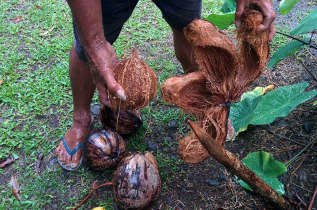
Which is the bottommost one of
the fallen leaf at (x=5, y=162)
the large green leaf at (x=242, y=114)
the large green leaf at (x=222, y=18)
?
the fallen leaf at (x=5, y=162)

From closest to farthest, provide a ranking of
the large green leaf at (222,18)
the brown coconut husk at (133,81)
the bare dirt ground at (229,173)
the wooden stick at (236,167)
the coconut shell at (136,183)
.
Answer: the wooden stick at (236,167) → the brown coconut husk at (133,81) → the coconut shell at (136,183) → the bare dirt ground at (229,173) → the large green leaf at (222,18)

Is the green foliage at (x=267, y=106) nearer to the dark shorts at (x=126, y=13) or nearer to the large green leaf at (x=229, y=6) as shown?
the dark shorts at (x=126, y=13)

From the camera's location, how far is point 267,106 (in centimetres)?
201

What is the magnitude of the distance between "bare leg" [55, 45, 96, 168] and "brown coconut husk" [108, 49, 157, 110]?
47 centimetres

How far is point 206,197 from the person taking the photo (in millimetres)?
2191

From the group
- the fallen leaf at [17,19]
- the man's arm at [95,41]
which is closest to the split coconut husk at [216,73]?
the man's arm at [95,41]

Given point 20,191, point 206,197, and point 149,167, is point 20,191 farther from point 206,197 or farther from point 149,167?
point 206,197

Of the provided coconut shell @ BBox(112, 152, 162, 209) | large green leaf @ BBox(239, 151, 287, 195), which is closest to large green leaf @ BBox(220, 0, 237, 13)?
large green leaf @ BBox(239, 151, 287, 195)

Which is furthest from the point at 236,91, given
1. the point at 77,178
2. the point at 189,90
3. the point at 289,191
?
the point at 77,178

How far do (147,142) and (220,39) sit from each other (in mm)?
1255

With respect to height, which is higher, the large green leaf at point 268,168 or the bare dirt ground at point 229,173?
the large green leaf at point 268,168

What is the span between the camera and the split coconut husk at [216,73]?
1584mm

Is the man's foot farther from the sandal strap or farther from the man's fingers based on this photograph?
the man's fingers

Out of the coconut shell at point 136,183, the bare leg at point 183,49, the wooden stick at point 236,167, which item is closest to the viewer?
the wooden stick at point 236,167
